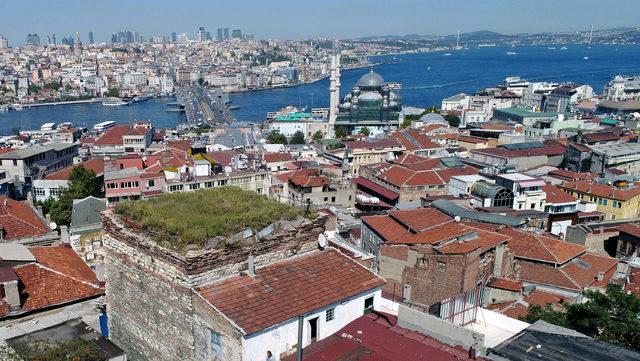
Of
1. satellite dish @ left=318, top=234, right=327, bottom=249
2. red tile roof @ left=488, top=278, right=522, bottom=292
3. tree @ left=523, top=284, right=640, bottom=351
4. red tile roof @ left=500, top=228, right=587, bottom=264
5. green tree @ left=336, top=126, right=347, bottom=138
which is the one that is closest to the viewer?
Result: satellite dish @ left=318, top=234, right=327, bottom=249

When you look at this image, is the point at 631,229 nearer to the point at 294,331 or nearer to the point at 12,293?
the point at 294,331

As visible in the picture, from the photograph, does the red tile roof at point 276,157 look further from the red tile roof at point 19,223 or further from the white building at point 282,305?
the white building at point 282,305

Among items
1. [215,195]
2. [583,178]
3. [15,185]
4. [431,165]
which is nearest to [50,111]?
[15,185]

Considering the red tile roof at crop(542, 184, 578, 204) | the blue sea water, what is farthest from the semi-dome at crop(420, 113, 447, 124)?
the blue sea water

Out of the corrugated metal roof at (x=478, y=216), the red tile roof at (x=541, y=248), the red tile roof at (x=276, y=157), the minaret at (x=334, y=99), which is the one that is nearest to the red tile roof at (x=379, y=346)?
the red tile roof at (x=541, y=248)

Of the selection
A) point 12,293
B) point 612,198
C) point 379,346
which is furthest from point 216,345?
point 612,198

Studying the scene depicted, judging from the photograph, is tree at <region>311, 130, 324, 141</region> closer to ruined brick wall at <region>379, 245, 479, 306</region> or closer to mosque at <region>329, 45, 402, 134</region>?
mosque at <region>329, 45, 402, 134</region>

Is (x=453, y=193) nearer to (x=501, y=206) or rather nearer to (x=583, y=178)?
(x=501, y=206)
